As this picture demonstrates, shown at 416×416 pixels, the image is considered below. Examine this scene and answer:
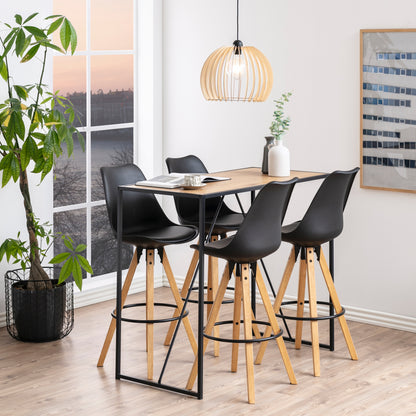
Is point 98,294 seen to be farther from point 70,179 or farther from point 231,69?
point 231,69

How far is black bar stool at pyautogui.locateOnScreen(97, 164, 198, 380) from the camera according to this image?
4.50m

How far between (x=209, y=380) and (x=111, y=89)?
2.57m

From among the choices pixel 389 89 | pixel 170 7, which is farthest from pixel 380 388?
pixel 170 7

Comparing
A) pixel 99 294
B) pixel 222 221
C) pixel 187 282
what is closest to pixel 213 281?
pixel 187 282

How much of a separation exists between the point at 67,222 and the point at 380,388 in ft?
8.42

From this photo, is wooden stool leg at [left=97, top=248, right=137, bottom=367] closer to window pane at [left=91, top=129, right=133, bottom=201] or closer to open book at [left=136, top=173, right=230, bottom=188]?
open book at [left=136, top=173, right=230, bottom=188]

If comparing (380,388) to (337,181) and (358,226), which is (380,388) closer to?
(337,181)

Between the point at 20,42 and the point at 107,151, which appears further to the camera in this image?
the point at 107,151

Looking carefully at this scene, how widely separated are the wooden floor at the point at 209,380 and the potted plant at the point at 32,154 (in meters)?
0.24

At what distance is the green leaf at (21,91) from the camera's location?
4892mm

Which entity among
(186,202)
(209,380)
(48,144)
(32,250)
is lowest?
(209,380)

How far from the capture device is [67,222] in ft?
19.5

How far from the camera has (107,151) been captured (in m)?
6.22

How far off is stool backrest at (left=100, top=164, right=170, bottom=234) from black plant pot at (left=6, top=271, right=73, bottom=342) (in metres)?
0.73
